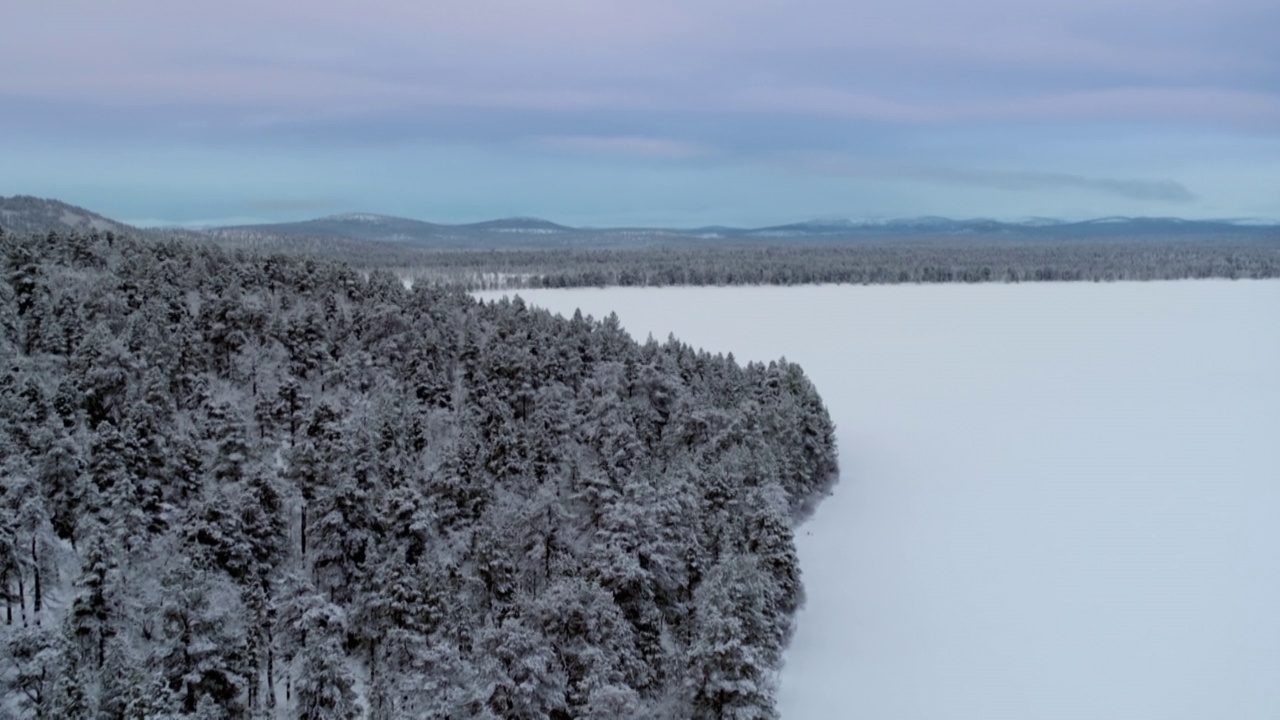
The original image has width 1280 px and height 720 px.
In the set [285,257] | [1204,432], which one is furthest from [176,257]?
[1204,432]

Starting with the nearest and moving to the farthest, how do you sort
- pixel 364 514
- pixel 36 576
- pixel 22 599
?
pixel 22 599 → pixel 36 576 → pixel 364 514

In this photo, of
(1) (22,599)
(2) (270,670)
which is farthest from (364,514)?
(1) (22,599)

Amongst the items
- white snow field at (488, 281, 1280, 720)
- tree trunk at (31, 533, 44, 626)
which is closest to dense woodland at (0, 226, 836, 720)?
tree trunk at (31, 533, 44, 626)

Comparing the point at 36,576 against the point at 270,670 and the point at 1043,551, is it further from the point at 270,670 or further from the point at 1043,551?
the point at 1043,551

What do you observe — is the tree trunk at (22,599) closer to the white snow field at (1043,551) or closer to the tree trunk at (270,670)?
the tree trunk at (270,670)

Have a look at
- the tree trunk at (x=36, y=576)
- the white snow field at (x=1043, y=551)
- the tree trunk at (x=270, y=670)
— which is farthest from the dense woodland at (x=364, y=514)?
the white snow field at (x=1043, y=551)

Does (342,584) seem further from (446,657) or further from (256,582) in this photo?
(446,657)
